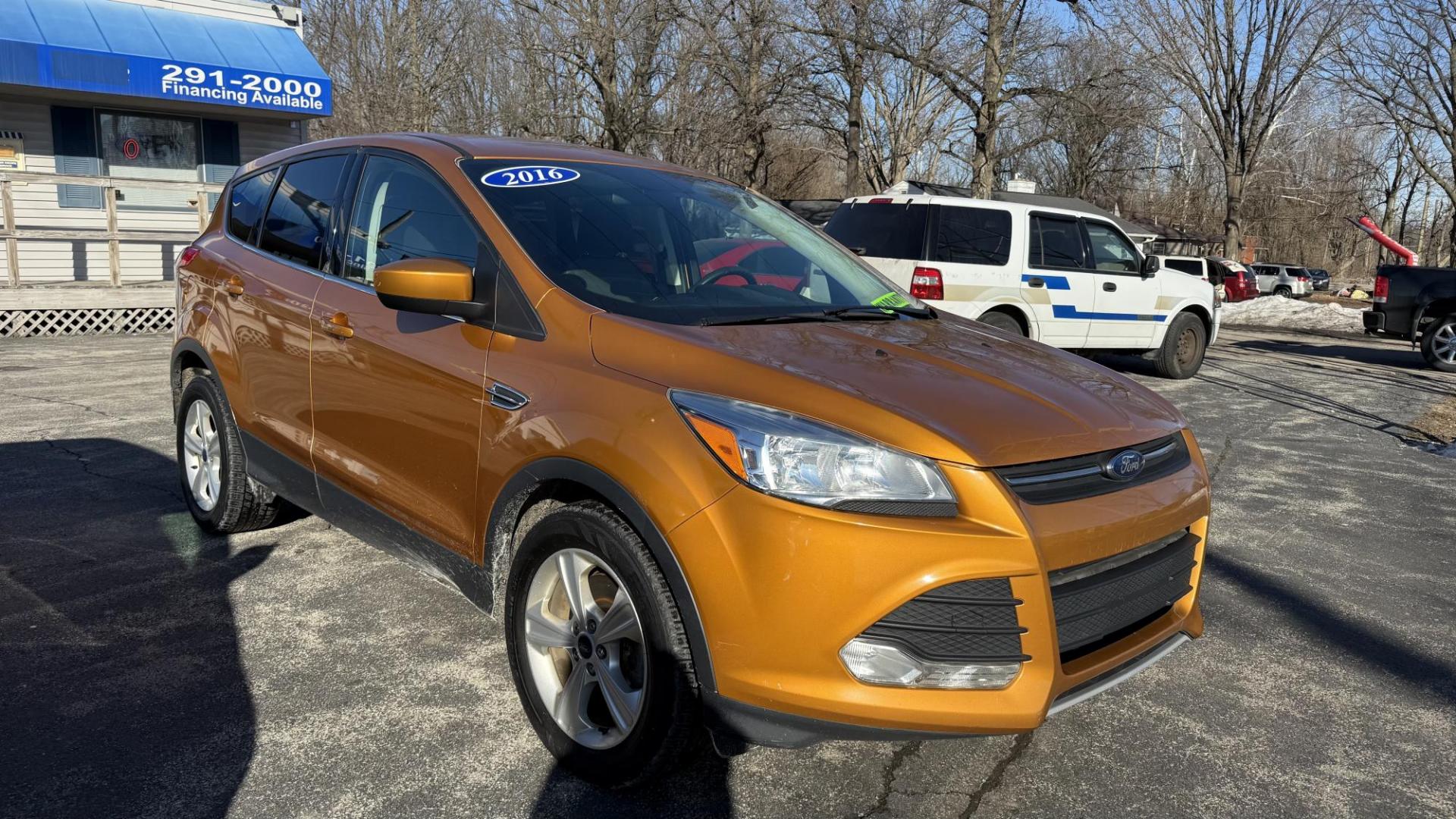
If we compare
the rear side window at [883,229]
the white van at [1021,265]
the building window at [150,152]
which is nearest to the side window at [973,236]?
the white van at [1021,265]

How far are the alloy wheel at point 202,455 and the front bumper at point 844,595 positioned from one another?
3156mm

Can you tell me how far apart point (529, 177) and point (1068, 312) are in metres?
8.16

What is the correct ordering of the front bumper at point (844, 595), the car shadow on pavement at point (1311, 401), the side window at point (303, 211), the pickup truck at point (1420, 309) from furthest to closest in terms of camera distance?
the pickup truck at point (1420, 309) < the car shadow on pavement at point (1311, 401) < the side window at point (303, 211) < the front bumper at point (844, 595)

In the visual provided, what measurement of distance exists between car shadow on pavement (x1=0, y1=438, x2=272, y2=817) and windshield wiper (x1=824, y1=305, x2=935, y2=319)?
2.21 metres

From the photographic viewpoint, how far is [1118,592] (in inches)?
101

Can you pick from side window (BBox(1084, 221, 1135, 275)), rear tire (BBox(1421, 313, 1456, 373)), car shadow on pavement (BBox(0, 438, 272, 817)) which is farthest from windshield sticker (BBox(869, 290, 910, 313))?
rear tire (BBox(1421, 313, 1456, 373))

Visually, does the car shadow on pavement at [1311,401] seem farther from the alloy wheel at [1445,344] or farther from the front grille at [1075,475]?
the front grille at [1075,475]

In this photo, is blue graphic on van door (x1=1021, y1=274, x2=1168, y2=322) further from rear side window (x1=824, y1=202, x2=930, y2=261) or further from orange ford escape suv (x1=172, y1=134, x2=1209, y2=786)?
orange ford escape suv (x1=172, y1=134, x2=1209, y2=786)

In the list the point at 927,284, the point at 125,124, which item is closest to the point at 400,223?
the point at 927,284

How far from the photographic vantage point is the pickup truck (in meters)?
14.0

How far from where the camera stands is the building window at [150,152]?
14.9 m

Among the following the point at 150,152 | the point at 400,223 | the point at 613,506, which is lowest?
the point at 613,506

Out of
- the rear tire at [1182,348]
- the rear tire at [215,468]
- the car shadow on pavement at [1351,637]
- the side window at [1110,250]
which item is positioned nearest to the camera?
the car shadow on pavement at [1351,637]

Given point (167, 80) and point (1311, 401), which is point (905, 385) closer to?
point (1311, 401)
